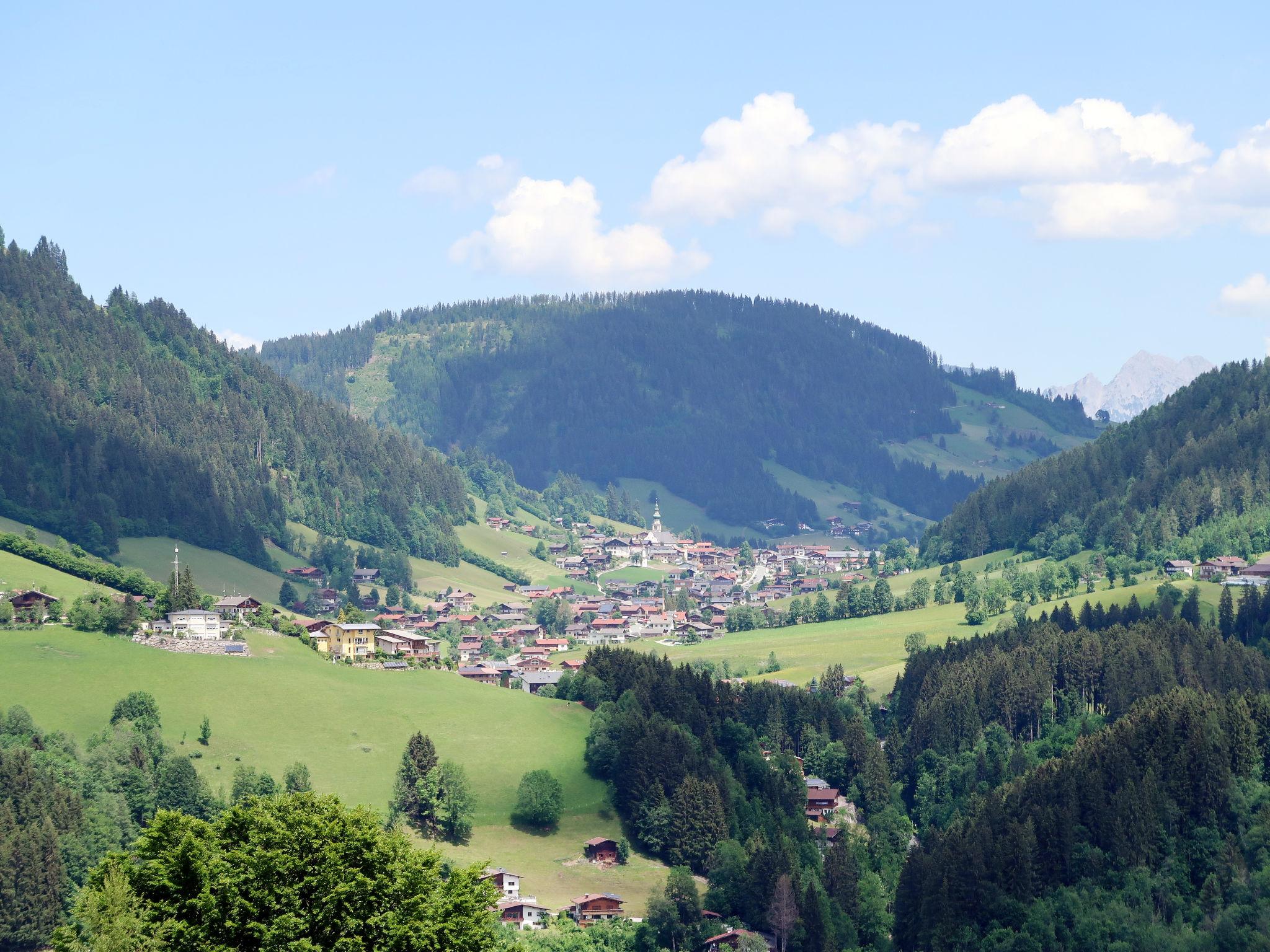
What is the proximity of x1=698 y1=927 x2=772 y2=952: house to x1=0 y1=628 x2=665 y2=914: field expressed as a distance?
6132 mm

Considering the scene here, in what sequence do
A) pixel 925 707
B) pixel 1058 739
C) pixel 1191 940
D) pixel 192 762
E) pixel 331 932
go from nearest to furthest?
pixel 331 932
pixel 1191 940
pixel 192 762
pixel 1058 739
pixel 925 707

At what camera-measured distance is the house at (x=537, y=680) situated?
181 m

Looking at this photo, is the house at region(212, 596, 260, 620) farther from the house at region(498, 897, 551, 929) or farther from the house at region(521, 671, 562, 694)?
the house at region(498, 897, 551, 929)

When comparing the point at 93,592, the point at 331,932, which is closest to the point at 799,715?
the point at 93,592

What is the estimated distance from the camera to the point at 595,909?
12000cm

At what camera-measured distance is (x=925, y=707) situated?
168875 mm

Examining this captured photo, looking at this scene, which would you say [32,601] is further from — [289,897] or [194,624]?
[289,897]

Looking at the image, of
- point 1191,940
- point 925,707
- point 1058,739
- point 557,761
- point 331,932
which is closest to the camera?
point 331,932

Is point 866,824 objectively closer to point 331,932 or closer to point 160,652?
point 160,652

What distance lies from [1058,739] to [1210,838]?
36.3 meters

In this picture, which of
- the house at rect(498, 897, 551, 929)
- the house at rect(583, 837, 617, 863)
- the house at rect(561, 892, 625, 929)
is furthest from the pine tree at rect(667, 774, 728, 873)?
the house at rect(498, 897, 551, 929)

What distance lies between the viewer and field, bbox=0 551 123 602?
17325 centimetres

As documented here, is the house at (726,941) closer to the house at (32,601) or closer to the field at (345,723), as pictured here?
the field at (345,723)

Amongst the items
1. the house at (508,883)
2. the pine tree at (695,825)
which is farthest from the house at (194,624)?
the house at (508,883)
